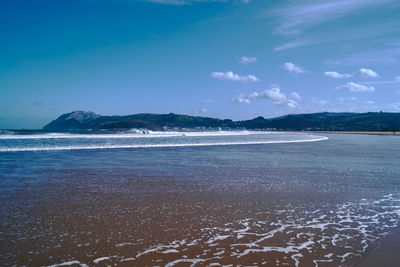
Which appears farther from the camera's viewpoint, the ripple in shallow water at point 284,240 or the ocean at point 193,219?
the ocean at point 193,219

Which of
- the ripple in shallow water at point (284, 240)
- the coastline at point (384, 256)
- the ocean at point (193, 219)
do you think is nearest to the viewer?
the coastline at point (384, 256)

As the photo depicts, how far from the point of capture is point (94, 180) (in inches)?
474

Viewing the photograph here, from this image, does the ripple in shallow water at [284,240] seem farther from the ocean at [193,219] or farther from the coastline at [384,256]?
the coastline at [384,256]

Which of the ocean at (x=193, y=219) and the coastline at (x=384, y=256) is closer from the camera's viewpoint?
the coastline at (x=384, y=256)

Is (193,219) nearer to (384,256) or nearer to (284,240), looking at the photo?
(284,240)

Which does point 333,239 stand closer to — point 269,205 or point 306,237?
point 306,237

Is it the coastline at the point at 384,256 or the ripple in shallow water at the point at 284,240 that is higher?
the ripple in shallow water at the point at 284,240

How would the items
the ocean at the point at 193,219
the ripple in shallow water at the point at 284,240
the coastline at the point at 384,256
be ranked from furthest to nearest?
the ocean at the point at 193,219 < the ripple in shallow water at the point at 284,240 < the coastline at the point at 384,256

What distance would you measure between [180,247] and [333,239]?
123 inches

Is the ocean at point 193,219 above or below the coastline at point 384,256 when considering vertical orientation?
above

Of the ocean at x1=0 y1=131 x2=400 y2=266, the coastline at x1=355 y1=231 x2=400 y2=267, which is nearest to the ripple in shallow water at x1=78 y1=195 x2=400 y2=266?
the ocean at x1=0 y1=131 x2=400 y2=266

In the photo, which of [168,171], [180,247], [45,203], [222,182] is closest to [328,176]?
[222,182]

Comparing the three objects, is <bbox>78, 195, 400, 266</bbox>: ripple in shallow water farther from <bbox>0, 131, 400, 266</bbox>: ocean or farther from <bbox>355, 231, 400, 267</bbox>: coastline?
<bbox>355, 231, 400, 267</bbox>: coastline

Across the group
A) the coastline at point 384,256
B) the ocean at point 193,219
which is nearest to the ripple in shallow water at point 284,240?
the ocean at point 193,219
